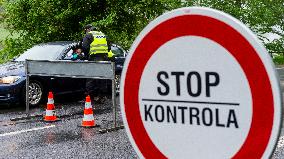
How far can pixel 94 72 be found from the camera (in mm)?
9070

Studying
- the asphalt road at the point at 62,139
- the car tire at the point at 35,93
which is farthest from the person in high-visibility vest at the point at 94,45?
the asphalt road at the point at 62,139

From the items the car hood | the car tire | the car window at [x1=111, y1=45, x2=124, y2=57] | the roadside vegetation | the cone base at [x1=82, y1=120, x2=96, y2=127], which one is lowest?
the cone base at [x1=82, y1=120, x2=96, y2=127]

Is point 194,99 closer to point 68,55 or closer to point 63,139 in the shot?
point 63,139

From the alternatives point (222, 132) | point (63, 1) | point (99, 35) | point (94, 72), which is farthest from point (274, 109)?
point (63, 1)

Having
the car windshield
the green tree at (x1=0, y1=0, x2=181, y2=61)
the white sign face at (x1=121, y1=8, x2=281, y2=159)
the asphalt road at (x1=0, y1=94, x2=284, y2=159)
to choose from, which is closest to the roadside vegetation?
the green tree at (x1=0, y1=0, x2=181, y2=61)

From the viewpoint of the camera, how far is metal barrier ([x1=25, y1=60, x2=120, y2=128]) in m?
8.77

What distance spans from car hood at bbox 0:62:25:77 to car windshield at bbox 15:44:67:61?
0.47 m

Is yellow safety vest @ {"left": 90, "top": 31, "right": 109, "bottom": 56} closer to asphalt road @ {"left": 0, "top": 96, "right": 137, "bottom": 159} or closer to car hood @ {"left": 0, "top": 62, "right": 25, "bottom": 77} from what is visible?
car hood @ {"left": 0, "top": 62, "right": 25, "bottom": 77}

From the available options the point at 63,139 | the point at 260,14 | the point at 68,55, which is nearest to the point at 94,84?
the point at 68,55

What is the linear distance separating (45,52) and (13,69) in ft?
3.55

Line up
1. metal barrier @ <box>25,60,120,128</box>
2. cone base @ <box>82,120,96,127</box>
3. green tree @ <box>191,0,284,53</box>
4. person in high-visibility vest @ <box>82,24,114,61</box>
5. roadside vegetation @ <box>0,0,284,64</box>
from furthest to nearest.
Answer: green tree @ <box>191,0,284,53</box> → roadside vegetation @ <box>0,0,284,64</box> → person in high-visibility vest @ <box>82,24,114,61</box> → cone base @ <box>82,120,96,127</box> → metal barrier @ <box>25,60,120,128</box>

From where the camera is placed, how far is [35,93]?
11734mm

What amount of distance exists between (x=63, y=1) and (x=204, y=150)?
16919mm

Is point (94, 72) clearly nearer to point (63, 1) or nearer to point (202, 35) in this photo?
point (202, 35)
